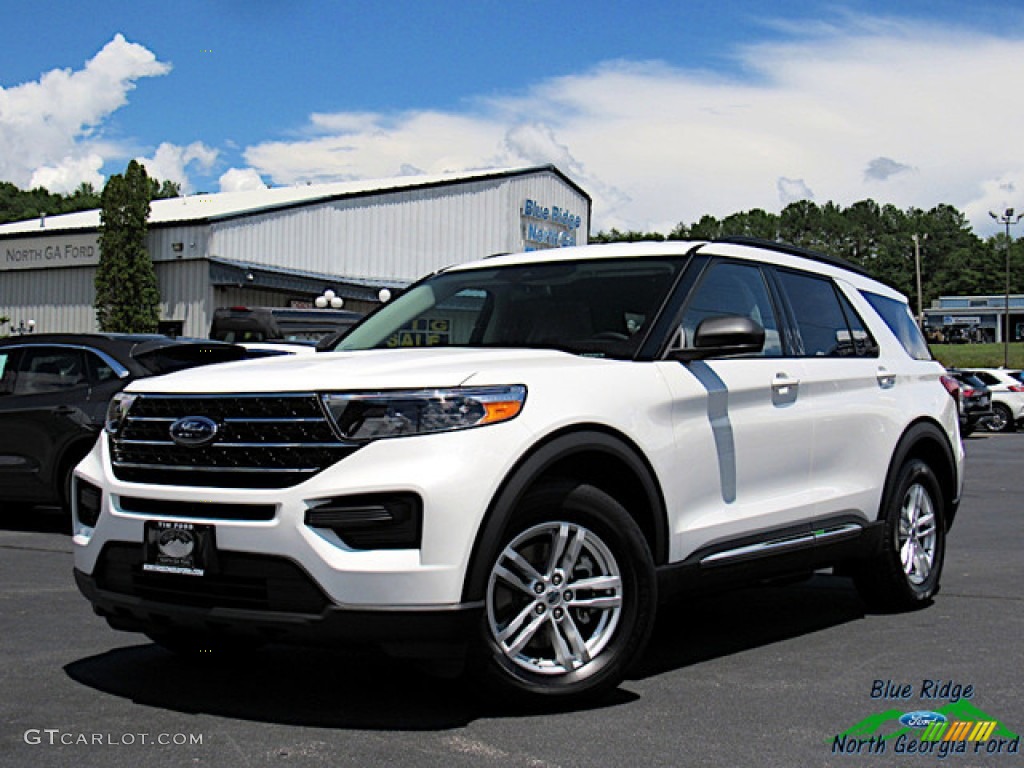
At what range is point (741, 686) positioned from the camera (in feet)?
16.4

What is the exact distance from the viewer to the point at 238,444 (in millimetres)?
4316

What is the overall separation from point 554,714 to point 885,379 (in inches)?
120

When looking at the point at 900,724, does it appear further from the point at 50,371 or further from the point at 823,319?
the point at 50,371

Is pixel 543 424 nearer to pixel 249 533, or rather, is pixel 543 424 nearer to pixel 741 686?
pixel 249 533

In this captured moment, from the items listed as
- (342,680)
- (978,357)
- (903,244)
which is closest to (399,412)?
(342,680)

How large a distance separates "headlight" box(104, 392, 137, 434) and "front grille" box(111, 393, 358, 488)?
0.11 m

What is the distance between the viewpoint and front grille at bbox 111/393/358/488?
13.8ft

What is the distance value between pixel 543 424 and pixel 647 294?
1.28 metres

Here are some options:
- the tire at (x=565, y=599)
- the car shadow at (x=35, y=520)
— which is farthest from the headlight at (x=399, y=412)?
the car shadow at (x=35, y=520)

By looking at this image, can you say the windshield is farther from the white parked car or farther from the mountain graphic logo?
the white parked car

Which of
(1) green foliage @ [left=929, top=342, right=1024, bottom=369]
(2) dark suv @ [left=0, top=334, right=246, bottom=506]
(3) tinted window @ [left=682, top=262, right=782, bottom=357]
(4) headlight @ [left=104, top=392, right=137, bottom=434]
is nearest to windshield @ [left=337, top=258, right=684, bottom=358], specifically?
(3) tinted window @ [left=682, top=262, right=782, bottom=357]

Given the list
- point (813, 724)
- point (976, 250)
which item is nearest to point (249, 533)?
point (813, 724)

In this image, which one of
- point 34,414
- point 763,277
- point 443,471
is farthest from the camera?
point 34,414

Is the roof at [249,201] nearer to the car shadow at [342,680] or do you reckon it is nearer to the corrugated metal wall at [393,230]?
the corrugated metal wall at [393,230]
